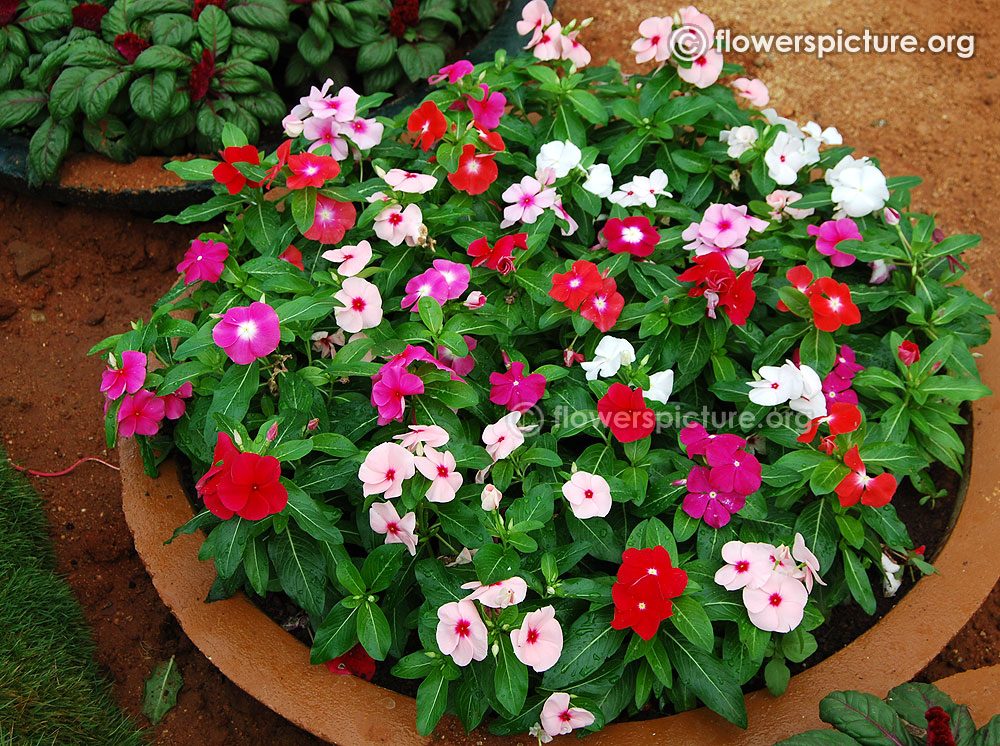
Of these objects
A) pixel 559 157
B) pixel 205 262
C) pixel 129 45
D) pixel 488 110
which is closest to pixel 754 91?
pixel 559 157

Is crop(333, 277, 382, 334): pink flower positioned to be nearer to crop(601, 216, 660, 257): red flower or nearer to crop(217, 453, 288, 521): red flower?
crop(217, 453, 288, 521): red flower

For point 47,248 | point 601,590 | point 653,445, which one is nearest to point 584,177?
point 653,445

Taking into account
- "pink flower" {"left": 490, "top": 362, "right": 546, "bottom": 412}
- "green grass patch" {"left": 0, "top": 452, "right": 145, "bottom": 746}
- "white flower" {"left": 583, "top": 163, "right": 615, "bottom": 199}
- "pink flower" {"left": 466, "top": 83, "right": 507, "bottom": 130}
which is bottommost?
"green grass patch" {"left": 0, "top": 452, "right": 145, "bottom": 746}

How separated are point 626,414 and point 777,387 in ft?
1.15

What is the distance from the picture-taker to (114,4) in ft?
11.0

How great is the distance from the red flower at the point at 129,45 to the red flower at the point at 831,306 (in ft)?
8.40

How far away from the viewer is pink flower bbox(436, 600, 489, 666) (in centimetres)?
175

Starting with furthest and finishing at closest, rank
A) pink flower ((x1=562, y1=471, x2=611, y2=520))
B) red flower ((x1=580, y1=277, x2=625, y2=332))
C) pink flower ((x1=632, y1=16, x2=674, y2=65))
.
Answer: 1. pink flower ((x1=632, y1=16, x2=674, y2=65))
2. red flower ((x1=580, y1=277, x2=625, y2=332))
3. pink flower ((x1=562, y1=471, x2=611, y2=520))

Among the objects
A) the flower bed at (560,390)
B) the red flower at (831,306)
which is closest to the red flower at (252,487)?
the flower bed at (560,390)

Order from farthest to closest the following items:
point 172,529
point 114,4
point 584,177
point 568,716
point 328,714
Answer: point 114,4, point 584,177, point 172,529, point 328,714, point 568,716

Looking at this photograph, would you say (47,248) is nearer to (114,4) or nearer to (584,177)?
(114,4)

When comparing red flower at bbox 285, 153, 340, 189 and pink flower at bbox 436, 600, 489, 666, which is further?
red flower at bbox 285, 153, 340, 189

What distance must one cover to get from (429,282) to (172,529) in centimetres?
92

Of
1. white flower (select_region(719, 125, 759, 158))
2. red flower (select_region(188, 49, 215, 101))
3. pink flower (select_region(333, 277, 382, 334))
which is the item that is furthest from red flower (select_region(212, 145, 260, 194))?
white flower (select_region(719, 125, 759, 158))
